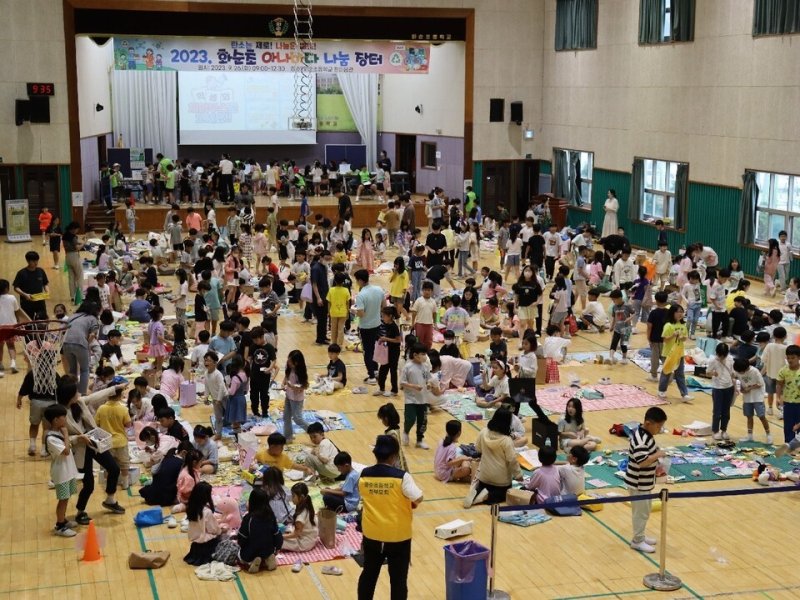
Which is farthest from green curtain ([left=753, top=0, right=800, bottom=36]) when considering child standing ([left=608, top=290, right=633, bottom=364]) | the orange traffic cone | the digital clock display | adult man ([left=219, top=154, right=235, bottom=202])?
the digital clock display

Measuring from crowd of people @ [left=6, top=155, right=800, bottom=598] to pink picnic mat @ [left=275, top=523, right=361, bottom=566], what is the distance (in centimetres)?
11

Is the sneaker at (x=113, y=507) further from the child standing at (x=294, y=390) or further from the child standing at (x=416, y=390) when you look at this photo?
the child standing at (x=416, y=390)

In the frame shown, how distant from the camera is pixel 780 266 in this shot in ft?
80.8

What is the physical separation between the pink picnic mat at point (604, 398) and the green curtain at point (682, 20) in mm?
14143

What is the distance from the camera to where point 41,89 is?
32906mm

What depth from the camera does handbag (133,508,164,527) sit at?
39.3ft

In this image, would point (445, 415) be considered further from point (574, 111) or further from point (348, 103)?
point (348, 103)

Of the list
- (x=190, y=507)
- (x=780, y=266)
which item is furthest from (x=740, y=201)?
(x=190, y=507)

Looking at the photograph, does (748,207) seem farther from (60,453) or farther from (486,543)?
(60,453)

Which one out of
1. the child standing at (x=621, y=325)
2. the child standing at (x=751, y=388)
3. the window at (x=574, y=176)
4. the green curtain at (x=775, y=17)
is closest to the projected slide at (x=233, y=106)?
the window at (x=574, y=176)

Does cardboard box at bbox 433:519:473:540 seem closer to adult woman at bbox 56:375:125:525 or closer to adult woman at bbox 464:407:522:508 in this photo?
adult woman at bbox 464:407:522:508

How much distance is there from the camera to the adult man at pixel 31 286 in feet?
60.4

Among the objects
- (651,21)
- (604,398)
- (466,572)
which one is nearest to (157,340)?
(604,398)

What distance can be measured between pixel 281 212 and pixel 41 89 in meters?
8.25
